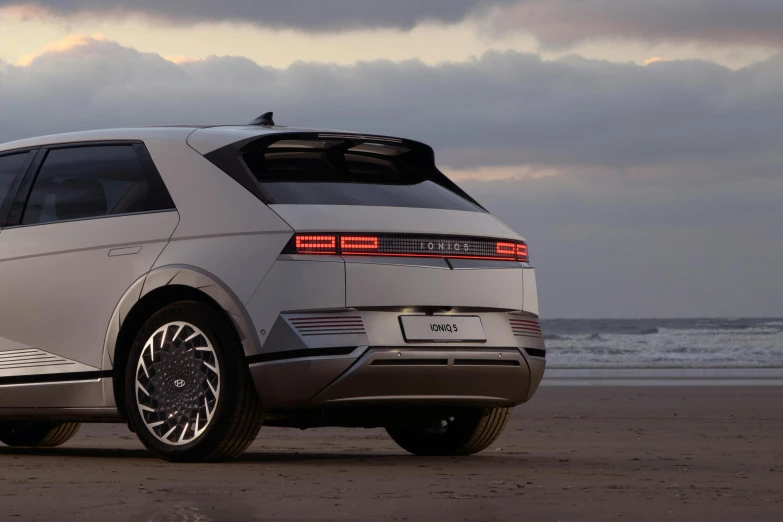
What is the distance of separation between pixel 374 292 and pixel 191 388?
1.11 m

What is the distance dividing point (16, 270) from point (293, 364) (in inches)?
79.9

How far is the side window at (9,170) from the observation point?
841 centimetres

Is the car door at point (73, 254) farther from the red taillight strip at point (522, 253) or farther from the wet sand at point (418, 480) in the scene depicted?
the red taillight strip at point (522, 253)

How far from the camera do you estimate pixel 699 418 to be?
12562 millimetres

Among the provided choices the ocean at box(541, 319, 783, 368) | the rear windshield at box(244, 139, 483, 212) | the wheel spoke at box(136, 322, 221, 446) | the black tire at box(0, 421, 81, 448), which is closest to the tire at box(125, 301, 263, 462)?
the wheel spoke at box(136, 322, 221, 446)

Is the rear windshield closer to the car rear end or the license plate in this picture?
the car rear end

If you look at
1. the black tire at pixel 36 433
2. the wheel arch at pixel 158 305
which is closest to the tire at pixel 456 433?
the wheel arch at pixel 158 305

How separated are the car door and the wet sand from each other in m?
0.58

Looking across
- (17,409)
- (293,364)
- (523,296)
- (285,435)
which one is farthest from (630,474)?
(285,435)

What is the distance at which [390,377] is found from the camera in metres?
7.12

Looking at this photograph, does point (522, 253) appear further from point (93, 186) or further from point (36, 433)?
point (36, 433)

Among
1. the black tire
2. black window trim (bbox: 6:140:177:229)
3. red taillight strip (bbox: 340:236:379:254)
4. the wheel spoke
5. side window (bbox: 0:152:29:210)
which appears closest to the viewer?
red taillight strip (bbox: 340:236:379:254)

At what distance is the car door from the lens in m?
7.55

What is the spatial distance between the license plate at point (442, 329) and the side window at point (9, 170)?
2785mm
